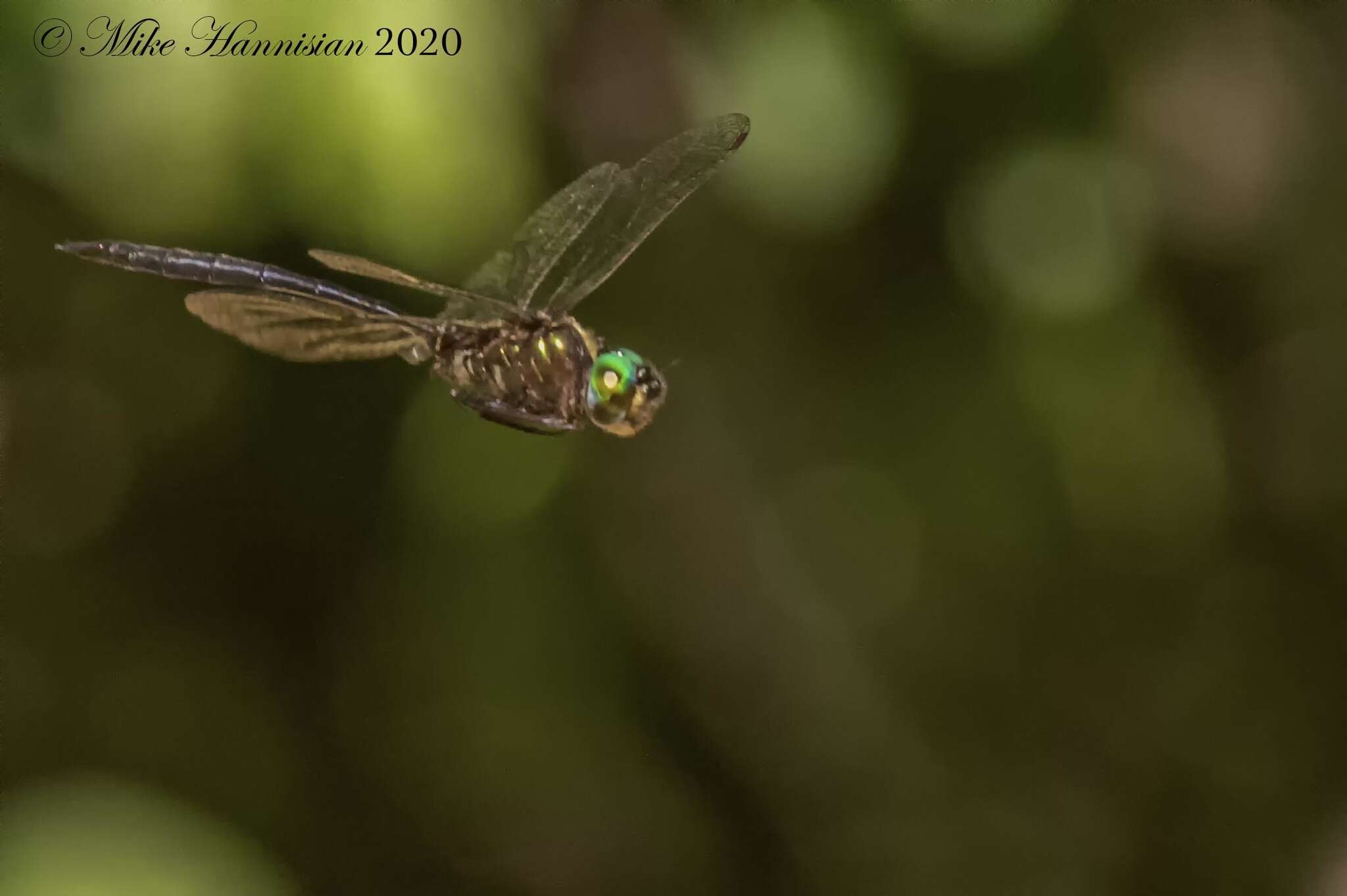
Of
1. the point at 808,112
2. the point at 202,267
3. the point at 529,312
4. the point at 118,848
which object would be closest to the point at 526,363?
the point at 529,312

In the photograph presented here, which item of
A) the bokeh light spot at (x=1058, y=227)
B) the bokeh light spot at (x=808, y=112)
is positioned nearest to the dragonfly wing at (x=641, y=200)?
the bokeh light spot at (x=808, y=112)

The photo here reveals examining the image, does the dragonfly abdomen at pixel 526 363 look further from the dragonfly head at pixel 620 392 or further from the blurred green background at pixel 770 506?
the blurred green background at pixel 770 506

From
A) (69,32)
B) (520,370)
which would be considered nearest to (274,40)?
(69,32)

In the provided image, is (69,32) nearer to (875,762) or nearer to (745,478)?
(745,478)

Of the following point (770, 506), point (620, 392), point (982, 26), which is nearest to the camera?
point (620, 392)

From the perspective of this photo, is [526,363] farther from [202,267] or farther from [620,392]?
[202,267]
